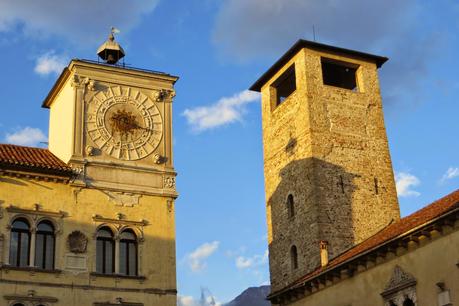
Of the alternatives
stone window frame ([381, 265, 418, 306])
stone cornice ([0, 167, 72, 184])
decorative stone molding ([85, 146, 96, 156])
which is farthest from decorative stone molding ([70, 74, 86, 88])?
stone window frame ([381, 265, 418, 306])

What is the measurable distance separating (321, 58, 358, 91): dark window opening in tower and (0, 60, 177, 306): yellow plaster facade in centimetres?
1657

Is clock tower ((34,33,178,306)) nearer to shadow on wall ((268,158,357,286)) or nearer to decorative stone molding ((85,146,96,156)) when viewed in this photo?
decorative stone molding ((85,146,96,156))

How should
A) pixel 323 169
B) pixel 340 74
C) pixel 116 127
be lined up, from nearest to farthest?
1. pixel 116 127
2. pixel 323 169
3. pixel 340 74

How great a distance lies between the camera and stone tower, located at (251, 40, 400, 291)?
1630 inches

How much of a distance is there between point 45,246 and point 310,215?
16.7m

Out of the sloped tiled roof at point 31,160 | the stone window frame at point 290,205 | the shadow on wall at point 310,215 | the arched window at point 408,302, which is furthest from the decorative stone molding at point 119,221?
the stone window frame at point 290,205

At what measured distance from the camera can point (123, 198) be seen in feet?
101

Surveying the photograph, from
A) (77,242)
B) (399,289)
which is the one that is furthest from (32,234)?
(399,289)

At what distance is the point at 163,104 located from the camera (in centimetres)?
3344

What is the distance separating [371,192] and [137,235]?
17044mm

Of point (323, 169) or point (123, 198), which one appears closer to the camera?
point (123, 198)

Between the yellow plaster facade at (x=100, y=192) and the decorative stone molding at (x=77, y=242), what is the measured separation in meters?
0.04

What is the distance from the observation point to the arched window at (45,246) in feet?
94.1

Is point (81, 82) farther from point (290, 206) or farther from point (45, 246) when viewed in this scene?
point (290, 206)
